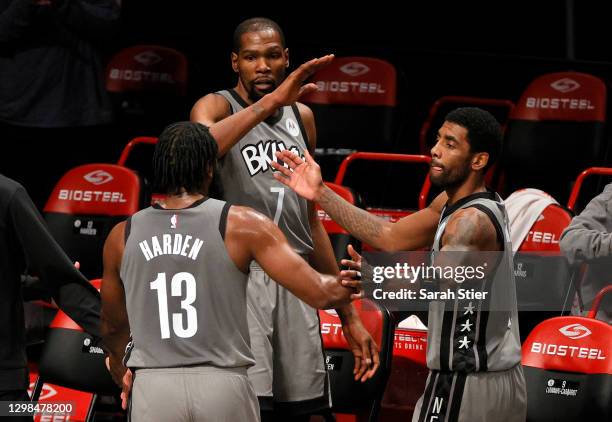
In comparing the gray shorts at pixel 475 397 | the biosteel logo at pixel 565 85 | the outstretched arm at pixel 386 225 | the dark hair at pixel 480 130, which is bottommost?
the gray shorts at pixel 475 397

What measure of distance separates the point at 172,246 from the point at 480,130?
1396 millimetres

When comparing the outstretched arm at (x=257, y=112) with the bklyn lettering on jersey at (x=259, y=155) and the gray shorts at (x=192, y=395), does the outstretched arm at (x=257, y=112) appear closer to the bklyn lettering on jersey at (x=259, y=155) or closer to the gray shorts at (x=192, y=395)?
the bklyn lettering on jersey at (x=259, y=155)

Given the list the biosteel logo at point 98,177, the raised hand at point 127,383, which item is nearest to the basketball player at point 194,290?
the raised hand at point 127,383

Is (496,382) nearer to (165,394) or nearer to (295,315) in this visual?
(295,315)

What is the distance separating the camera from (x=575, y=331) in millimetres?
5348

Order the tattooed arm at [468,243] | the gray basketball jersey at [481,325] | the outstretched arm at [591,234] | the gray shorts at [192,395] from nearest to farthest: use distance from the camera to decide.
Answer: the gray shorts at [192,395] → the tattooed arm at [468,243] → the gray basketball jersey at [481,325] → the outstretched arm at [591,234]

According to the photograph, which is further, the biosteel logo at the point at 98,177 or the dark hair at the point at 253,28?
the biosteel logo at the point at 98,177

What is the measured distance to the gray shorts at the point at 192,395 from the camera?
388 centimetres

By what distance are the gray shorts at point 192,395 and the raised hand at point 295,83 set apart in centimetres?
117

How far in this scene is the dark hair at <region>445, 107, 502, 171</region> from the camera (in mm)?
4672

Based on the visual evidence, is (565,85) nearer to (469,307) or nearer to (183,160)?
(469,307)

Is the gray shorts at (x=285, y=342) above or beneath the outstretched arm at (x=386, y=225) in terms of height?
beneath

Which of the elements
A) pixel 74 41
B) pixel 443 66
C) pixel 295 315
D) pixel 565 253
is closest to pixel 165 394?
pixel 295 315

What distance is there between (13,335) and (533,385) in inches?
94.2
